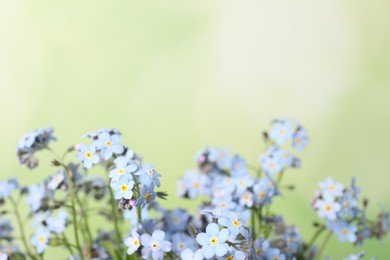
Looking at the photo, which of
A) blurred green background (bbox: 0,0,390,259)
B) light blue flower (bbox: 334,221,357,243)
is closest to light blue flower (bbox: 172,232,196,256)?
light blue flower (bbox: 334,221,357,243)

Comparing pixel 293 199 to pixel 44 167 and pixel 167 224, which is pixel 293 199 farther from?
pixel 167 224

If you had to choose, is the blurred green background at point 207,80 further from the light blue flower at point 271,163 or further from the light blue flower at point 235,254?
the light blue flower at point 235,254

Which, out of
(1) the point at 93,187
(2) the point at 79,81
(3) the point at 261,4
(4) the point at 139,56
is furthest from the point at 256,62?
(1) the point at 93,187

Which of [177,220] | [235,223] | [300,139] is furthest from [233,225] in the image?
[300,139]

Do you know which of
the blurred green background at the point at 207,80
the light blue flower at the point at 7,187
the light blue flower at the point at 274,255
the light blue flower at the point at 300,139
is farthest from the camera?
the blurred green background at the point at 207,80

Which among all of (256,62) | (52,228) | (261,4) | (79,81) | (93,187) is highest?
(261,4)

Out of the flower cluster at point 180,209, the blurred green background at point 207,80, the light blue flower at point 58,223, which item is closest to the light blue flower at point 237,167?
the flower cluster at point 180,209

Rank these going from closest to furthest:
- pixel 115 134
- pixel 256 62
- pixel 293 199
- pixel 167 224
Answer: pixel 115 134, pixel 167 224, pixel 293 199, pixel 256 62

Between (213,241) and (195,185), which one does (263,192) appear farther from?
(213,241)
